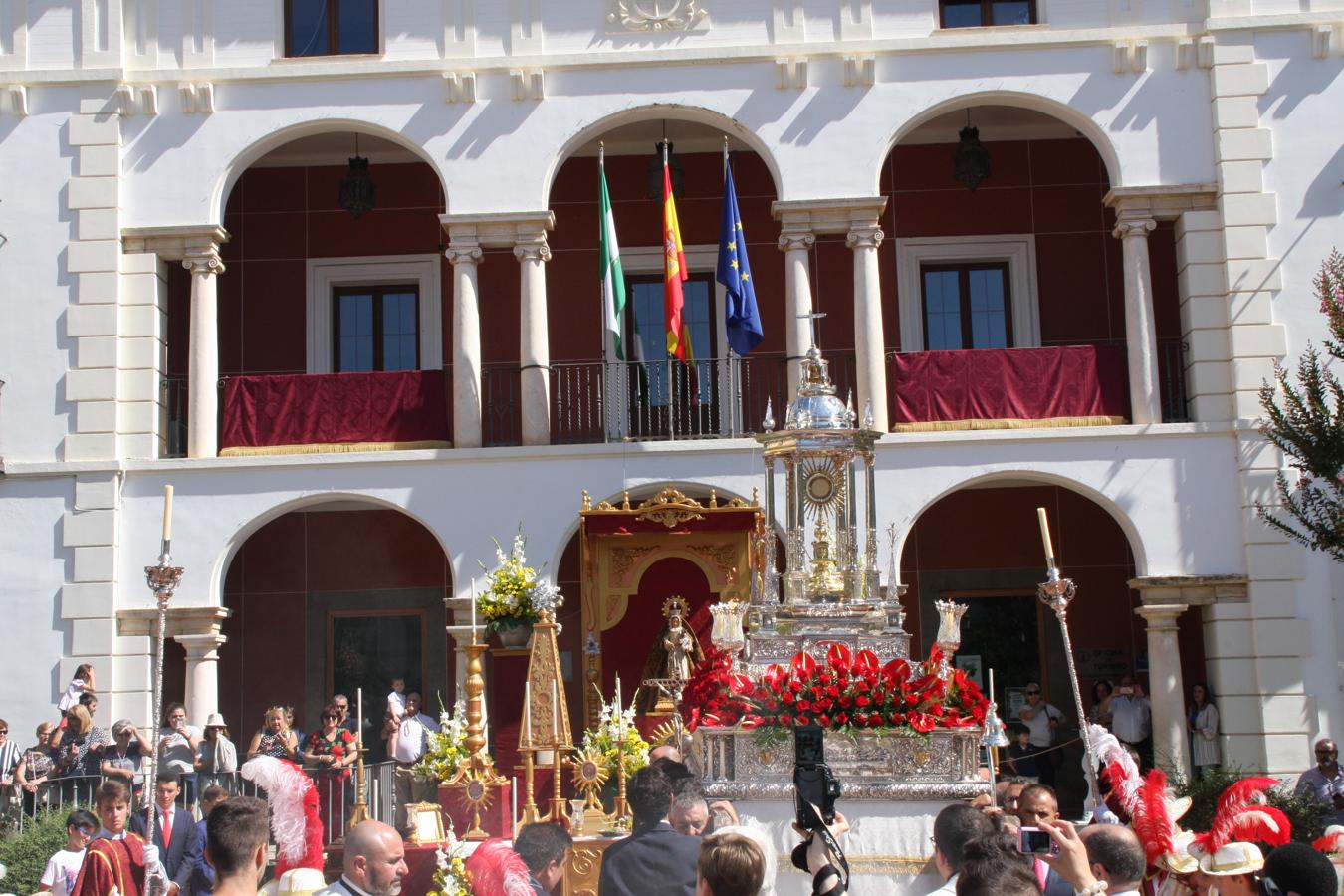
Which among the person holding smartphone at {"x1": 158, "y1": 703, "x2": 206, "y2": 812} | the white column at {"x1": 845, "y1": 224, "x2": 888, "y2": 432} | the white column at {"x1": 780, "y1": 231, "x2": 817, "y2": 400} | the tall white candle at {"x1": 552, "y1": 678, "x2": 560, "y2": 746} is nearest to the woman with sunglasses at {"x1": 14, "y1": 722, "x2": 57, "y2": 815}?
the person holding smartphone at {"x1": 158, "y1": 703, "x2": 206, "y2": 812}

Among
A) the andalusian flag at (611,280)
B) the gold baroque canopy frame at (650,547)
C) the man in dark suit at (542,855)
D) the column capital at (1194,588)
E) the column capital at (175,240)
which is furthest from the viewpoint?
the column capital at (175,240)

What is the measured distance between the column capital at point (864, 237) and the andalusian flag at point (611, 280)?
241cm

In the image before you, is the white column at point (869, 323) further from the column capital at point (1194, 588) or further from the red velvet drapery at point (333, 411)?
the red velvet drapery at point (333, 411)

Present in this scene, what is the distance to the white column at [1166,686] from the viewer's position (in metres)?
17.5

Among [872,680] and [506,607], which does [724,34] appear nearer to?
[506,607]

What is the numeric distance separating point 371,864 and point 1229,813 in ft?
10.6

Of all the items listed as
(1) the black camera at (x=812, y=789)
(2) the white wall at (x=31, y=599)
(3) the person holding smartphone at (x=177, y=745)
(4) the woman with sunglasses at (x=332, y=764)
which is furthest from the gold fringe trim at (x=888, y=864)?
(2) the white wall at (x=31, y=599)

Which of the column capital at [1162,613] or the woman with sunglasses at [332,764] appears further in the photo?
the column capital at [1162,613]

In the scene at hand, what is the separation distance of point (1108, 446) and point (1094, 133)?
331cm

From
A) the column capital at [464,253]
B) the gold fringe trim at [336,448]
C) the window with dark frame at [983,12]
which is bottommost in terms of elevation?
the gold fringe trim at [336,448]

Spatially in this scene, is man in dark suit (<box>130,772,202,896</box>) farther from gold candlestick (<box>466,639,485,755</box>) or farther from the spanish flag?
the spanish flag

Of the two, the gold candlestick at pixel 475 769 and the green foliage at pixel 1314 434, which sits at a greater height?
the green foliage at pixel 1314 434

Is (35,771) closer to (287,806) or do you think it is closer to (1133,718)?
(287,806)

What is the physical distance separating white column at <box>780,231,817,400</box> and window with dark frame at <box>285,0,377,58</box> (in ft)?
16.7
